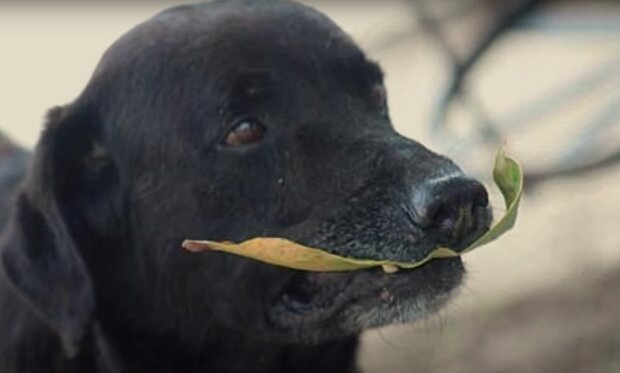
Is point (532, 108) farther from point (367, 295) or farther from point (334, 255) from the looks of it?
point (334, 255)

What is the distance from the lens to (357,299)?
331cm

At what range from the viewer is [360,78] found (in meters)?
3.47

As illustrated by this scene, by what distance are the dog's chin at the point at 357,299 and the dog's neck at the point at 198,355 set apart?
150 millimetres

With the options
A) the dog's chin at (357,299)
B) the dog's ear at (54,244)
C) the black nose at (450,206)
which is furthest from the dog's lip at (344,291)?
the dog's ear at (54,244)

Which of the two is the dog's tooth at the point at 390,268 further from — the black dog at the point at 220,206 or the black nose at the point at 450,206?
the black nose at the point at 450,206

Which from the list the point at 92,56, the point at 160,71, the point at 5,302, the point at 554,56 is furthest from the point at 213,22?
the point at 92,56

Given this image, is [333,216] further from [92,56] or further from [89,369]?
[92,56]

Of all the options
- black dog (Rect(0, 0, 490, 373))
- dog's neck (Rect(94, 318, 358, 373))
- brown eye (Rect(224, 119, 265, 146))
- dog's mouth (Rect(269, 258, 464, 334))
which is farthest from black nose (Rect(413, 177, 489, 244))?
dog's neck (Rect(94, 318, 358, 373))

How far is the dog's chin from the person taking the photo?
3.26 m

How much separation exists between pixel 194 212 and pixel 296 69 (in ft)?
0.99

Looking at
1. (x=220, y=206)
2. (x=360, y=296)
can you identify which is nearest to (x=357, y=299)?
(x=360, y=296)

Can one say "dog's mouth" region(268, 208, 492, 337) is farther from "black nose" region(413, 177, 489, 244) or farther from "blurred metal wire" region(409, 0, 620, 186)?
"blurred metal wire" region(409, 0, 620, 186)

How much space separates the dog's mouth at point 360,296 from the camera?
3264mm

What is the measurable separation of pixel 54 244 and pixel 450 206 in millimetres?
787
